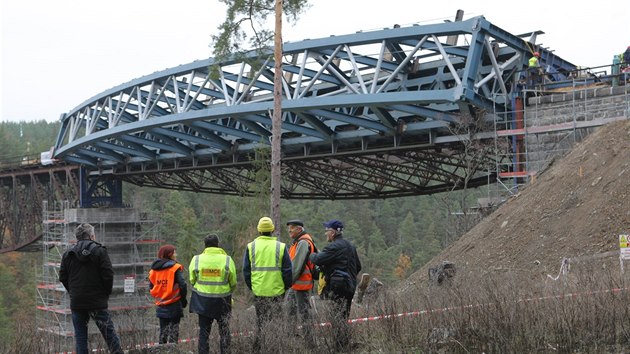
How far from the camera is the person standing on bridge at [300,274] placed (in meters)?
9.01

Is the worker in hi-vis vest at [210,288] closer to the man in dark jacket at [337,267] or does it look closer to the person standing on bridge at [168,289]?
the person standing on bridge at [168,289]

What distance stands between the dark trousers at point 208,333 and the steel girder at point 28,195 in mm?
39137

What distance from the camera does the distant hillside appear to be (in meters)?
15.2

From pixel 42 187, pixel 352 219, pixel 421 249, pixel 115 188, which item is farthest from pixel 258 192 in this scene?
pixel 352 219

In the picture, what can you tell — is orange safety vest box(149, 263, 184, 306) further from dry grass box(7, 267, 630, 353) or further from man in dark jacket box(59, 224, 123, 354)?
man in dark jacket box(59, 224, 123, 354)

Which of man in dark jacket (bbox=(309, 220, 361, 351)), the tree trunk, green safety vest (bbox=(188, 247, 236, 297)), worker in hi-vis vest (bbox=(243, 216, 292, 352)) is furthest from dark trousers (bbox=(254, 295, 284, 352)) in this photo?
the tree trunk

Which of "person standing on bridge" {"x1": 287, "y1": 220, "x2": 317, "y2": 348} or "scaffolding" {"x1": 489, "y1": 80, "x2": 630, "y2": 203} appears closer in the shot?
"person standing on bridge" {"x1": 287, "y1": 220, "x2": 317, "y2": 348}

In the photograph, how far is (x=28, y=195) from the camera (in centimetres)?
5184

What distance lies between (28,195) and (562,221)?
41.9 metres

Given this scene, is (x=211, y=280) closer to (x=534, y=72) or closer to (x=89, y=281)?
(x=89, y=281)

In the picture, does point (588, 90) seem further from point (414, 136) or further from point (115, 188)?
point (115, 188)

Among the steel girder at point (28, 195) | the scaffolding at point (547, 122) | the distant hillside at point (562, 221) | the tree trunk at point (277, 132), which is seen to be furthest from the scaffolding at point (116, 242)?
the distant hillside at point (562, 221)

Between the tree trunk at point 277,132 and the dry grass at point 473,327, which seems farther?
the tree trunk at point 277,132

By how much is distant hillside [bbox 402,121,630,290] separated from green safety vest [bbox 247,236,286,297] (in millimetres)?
5821
